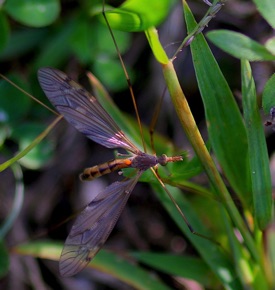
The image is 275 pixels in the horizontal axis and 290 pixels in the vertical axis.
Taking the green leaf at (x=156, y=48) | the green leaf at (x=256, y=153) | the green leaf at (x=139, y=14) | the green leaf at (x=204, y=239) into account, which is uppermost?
the green leaf at (x=139, y=14)

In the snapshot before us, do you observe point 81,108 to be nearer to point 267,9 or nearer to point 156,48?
point 156,48

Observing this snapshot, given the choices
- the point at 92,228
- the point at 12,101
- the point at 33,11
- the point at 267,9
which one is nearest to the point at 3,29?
the point at 33,11

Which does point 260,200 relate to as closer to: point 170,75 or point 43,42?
point 170,75

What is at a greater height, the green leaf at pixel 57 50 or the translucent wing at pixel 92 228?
the green leaf at pixel 57 50

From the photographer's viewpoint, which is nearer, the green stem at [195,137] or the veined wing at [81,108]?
the green stem at [195,137]

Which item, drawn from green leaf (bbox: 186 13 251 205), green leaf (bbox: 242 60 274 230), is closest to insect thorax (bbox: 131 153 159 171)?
green leaf (bbox: 186 13 251 205)

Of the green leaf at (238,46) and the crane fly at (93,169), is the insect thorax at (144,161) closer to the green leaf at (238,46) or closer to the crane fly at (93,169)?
the crane fly at (93,169)

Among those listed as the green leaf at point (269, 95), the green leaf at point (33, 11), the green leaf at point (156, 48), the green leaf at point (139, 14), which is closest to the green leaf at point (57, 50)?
the green leaf at point (33, 11)

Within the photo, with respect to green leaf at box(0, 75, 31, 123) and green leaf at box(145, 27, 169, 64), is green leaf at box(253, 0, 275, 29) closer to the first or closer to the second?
green leaf at box(145, 27, 169, 64)
